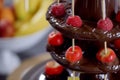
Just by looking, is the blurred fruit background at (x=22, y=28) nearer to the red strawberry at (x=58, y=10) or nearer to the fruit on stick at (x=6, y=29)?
the fruit on stick at (x=6, y=29)

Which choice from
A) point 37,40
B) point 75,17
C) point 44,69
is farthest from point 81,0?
point 37,40

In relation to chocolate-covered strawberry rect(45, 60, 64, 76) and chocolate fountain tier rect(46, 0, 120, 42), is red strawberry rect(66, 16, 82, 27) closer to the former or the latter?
chocolate fountain tier rect(46, 0, 120, 42)

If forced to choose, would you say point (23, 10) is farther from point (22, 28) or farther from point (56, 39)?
point (56, 39)

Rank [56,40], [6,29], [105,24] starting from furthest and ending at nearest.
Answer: [6,29], [56,40], [105,24]

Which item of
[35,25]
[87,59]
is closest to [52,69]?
[87,59]

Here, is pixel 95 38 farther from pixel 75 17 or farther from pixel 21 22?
pixel 21 22
